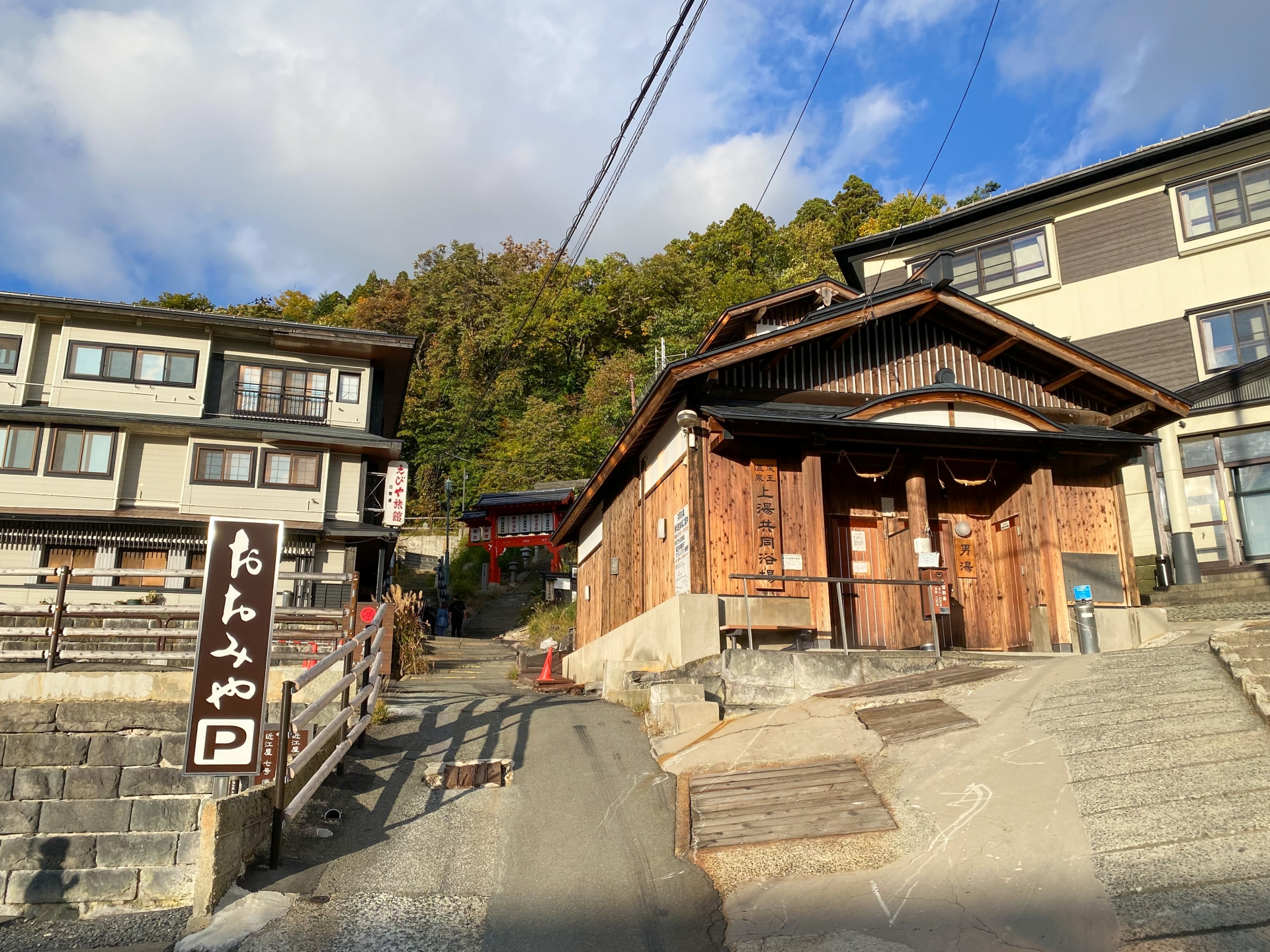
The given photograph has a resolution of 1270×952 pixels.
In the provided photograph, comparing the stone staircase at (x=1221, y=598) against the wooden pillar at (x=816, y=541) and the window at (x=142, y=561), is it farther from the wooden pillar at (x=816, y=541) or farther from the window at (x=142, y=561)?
the window at (x=142, y=561)

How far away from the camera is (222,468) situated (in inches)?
1097

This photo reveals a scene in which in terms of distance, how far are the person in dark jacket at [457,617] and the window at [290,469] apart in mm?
8350

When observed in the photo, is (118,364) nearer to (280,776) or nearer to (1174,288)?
(280,776)

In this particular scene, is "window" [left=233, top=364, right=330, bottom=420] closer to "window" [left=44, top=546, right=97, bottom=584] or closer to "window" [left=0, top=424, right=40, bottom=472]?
"window" [left=0, top=424, right=40, bottom=472]

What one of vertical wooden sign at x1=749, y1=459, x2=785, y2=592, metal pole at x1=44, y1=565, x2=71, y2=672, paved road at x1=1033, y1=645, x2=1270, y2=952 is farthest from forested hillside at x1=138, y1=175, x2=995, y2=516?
paved road at x1=1033, y1=645, x2=1270, y2=952

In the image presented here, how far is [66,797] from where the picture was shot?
30.4 ft

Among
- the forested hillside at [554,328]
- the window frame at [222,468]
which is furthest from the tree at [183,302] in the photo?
the window frame at [222,468]

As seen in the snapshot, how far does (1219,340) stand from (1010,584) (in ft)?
35.4

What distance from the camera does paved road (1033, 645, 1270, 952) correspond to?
16.4 ft

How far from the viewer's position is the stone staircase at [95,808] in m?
7.72

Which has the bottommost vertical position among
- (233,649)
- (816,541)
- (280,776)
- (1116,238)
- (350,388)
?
(280,776)

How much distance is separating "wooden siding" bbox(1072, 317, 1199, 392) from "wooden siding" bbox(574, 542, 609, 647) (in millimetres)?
12869

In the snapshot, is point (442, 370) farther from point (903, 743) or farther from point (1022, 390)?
point (903, 743)

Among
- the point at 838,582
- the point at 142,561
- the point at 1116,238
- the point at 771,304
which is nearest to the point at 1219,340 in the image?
the point at 1116,238
